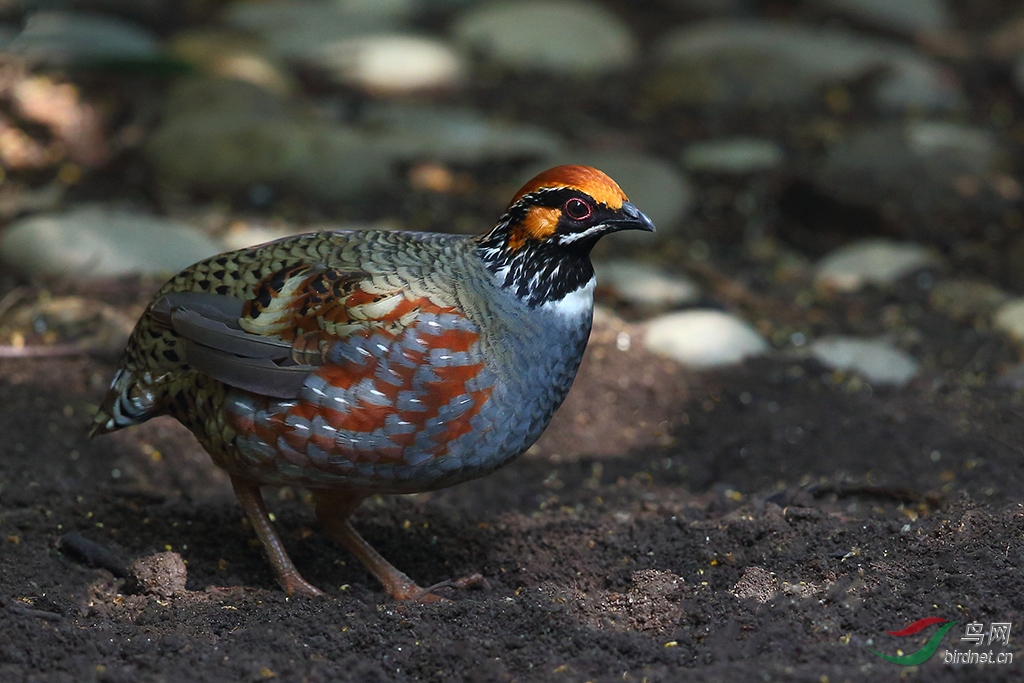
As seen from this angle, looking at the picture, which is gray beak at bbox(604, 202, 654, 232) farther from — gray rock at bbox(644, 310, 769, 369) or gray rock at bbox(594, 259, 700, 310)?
gray rock at bbox(594, 259, 700, 310)

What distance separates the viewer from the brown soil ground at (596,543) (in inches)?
122

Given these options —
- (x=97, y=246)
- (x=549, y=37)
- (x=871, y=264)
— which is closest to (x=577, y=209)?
(x=97, y=246)

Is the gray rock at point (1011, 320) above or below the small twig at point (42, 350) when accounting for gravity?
above

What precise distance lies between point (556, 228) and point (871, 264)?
387cm

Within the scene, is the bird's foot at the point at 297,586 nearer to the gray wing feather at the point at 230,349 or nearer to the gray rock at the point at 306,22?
the gray wing feather at the point at 230,349

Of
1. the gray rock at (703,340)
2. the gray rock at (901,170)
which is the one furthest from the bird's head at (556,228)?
the gray rock at (901,170)

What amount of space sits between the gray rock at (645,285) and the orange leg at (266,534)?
9.15ft

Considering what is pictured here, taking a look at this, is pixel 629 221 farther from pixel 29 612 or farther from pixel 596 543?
pixel 29 612

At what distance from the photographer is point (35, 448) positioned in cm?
462

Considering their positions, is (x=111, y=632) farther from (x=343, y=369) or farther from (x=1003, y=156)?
(x=1003, y=156)

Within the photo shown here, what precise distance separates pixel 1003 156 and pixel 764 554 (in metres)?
5.37

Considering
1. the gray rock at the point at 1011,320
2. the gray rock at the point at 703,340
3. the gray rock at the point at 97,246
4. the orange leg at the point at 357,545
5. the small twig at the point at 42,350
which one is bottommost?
the small twig at the point at 42,350

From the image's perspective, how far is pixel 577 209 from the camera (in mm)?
3592

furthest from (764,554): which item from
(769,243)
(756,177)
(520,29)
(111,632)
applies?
(520,29)
